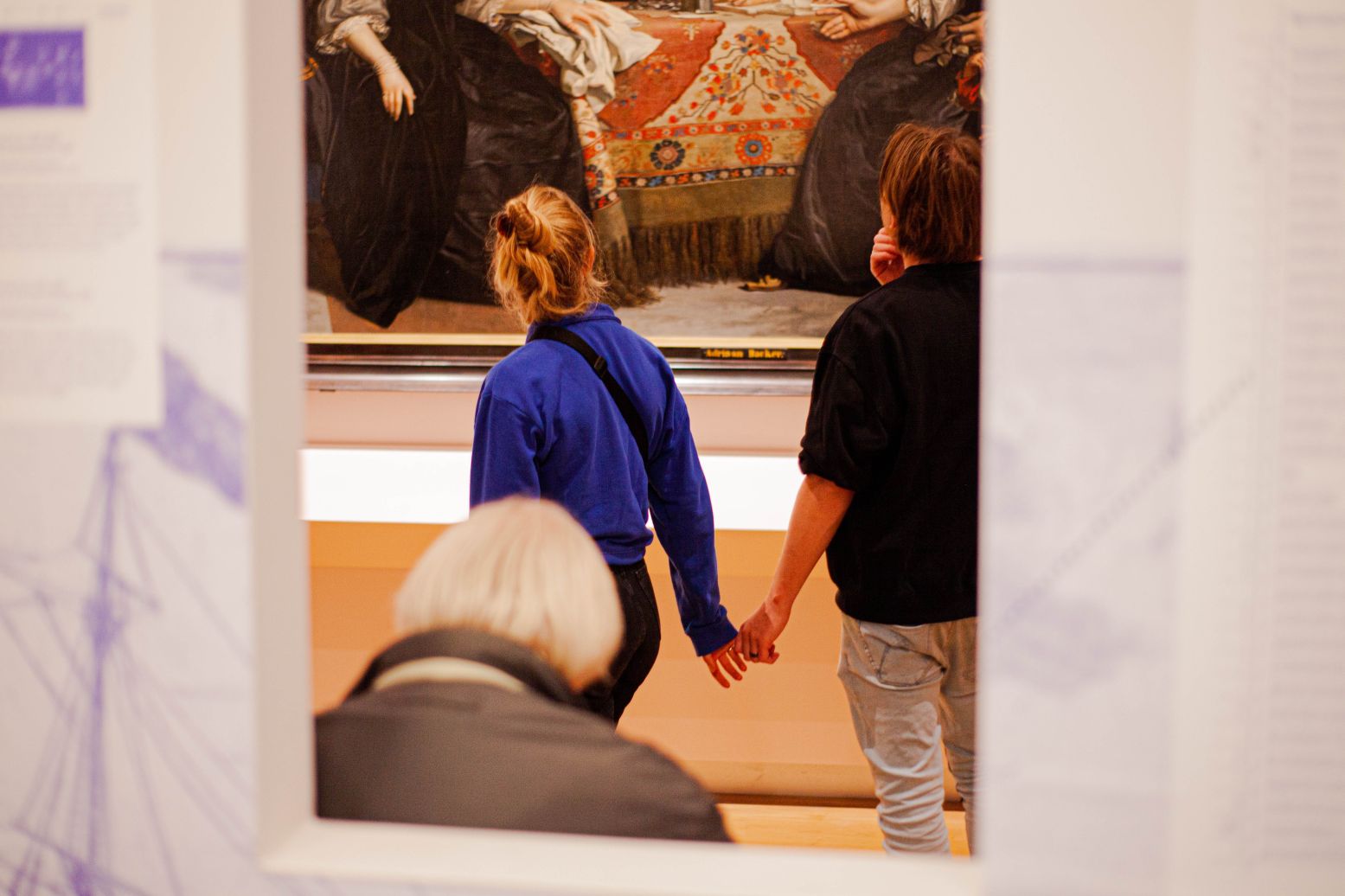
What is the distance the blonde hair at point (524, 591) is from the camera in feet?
4.01

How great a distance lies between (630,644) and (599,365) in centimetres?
61

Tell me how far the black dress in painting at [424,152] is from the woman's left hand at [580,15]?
0.19 meters

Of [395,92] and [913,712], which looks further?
[395,92]

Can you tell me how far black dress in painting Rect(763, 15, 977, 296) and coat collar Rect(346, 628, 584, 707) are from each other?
2.44m

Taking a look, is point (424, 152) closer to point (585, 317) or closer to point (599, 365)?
point (585, 317)

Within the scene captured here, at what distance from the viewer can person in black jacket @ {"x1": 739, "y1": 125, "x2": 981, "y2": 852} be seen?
6.51 ft

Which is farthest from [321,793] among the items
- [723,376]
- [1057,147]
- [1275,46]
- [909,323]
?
[723,376]

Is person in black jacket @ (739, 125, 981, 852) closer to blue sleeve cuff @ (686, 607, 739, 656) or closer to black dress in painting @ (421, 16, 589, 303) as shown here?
blue sleeve cuff @ (686, 607, 739, 656)

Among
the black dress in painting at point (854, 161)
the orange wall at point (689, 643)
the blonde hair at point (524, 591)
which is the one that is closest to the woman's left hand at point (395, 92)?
the orange wall at point (689, 643)

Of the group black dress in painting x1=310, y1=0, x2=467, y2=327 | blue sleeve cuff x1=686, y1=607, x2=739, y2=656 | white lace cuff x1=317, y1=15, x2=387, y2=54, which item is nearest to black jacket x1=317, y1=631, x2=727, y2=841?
blue sleeve cuff x1=686, y1=607, x2=739, y2=656

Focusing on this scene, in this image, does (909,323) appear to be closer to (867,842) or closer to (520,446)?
(520,446)

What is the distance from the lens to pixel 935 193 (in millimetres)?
1996

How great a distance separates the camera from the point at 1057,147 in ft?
2.93

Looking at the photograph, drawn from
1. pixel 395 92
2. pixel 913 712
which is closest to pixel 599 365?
pixel 913 712
